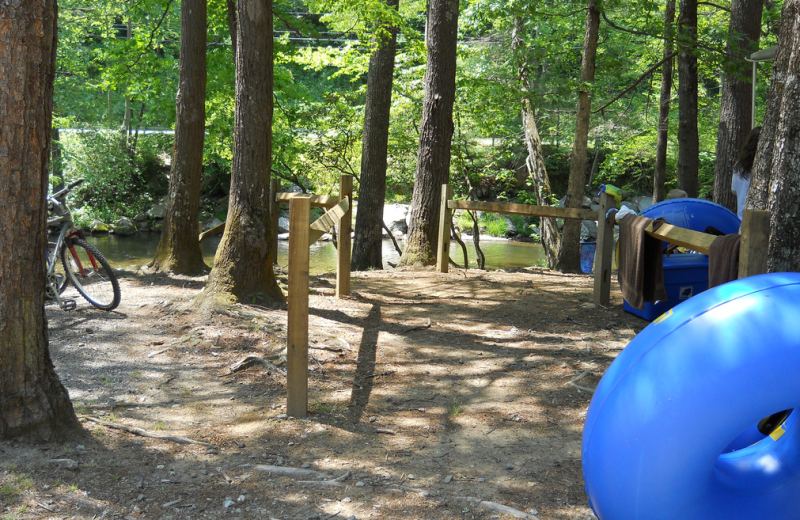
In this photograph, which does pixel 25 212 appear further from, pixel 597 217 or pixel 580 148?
pixel 580 148

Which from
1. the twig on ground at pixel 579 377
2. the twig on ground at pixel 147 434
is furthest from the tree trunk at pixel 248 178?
the twig on ground at pixel 579 377

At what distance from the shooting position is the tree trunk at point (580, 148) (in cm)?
974

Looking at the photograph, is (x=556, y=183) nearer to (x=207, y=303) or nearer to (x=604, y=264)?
(x=604, y=264)

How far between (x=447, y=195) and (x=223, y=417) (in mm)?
4960

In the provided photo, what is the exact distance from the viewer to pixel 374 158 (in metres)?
9.69

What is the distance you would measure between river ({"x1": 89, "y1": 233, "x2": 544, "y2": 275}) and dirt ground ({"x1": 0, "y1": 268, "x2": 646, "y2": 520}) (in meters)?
8.50

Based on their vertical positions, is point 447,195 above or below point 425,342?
above

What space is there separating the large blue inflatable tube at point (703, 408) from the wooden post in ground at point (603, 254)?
3953 mm

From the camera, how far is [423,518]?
8.38 ft

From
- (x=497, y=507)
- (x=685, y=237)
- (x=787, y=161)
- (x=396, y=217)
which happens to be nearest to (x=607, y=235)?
(x=685, y=237)

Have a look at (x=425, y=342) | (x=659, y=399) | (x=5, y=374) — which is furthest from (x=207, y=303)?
(x=659, y=399)

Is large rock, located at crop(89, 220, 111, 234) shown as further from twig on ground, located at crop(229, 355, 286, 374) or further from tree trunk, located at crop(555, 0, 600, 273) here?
twig on ground, located at crop(229, 355, 286, 374)

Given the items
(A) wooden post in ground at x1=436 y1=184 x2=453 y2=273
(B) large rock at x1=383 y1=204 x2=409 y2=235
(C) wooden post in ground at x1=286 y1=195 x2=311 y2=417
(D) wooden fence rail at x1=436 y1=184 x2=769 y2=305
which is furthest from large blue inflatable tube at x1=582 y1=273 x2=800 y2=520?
(B) large rock at x1=383 y1=204 x2=409 y2=235

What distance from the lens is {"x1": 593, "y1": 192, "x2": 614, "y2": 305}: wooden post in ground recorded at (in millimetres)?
6152
